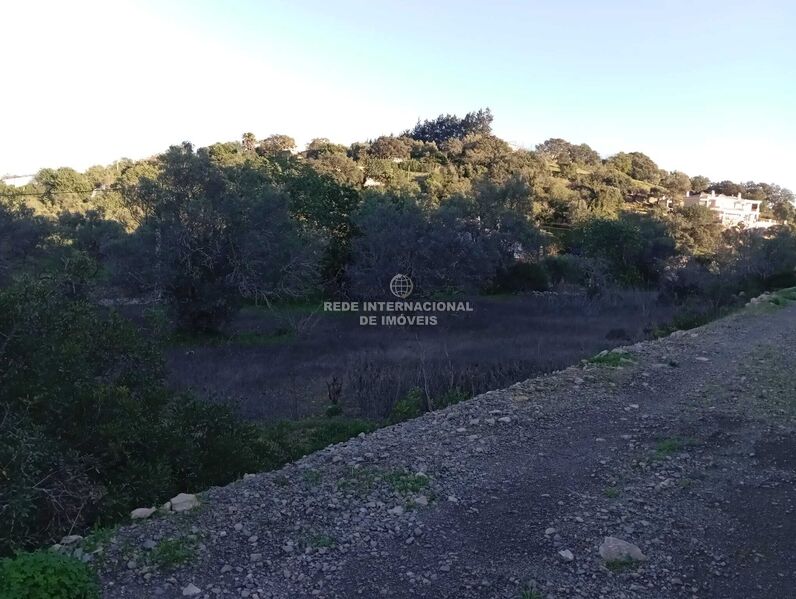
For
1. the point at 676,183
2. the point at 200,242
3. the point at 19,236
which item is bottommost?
the point at 19,236

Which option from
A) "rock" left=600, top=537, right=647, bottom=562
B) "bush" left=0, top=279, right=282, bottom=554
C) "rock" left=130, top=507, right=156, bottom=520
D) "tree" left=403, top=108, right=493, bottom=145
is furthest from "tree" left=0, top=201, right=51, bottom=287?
"tree" left=403, top=108, right=493, bottom=145

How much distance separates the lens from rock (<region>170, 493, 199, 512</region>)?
3.79 m

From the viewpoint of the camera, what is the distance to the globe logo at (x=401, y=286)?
56.8ft

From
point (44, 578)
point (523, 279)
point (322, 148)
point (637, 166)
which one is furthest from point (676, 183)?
point (44, 578)

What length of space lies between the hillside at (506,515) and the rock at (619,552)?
54mm

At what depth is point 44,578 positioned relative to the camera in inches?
105

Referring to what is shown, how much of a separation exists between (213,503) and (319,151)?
4467 centimetres

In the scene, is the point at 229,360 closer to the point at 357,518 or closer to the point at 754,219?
the point at 357,518

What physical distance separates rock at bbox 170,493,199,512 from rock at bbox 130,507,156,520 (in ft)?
0.41

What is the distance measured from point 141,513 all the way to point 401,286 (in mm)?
13991

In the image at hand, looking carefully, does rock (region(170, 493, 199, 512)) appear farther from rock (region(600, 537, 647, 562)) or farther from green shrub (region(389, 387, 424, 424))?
green shrub (region(389, 387, 424, 424))

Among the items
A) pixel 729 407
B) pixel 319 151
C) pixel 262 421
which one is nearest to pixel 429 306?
pixel 262 421

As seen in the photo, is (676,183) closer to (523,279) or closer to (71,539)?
(523,279)

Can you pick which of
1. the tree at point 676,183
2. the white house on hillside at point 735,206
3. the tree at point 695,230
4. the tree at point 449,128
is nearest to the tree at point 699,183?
the tree at point 676,183
